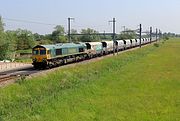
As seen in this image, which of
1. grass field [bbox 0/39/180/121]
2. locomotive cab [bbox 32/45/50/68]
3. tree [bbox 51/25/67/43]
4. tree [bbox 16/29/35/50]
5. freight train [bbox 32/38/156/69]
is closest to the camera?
grass field [bbox 0/39/180/121]

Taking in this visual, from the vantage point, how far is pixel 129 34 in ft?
604

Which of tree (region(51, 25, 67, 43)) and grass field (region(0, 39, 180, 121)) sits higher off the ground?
tree (region(51, 25, 67, 43))

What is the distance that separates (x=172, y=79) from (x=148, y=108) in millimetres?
16465

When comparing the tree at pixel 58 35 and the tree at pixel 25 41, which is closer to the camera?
the tree at pixel 25 41

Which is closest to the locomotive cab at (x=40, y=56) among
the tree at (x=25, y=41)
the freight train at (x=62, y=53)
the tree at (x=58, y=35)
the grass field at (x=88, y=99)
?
the freight train at (x=62, y=53)

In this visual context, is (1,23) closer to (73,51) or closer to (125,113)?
(73,51)

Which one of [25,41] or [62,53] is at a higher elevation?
[62,53]

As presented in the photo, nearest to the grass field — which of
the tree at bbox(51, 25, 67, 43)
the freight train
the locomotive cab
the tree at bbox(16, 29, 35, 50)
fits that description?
the locomotive cab

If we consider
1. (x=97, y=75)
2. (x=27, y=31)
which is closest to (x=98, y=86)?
(x=97, y=75)

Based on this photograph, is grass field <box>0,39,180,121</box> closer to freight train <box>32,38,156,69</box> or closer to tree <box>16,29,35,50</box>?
freight train <box>32,38,156,69</box>

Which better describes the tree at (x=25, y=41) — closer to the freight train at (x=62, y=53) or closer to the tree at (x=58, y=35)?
the tree at (x=58, y=35)

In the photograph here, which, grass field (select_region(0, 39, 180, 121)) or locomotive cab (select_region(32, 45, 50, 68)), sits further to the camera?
locomotive cab (select_region(32, 45, 50, 68))

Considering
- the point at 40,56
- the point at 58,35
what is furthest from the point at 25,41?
the point at 40,56

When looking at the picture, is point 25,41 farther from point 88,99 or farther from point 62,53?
point 88,99
